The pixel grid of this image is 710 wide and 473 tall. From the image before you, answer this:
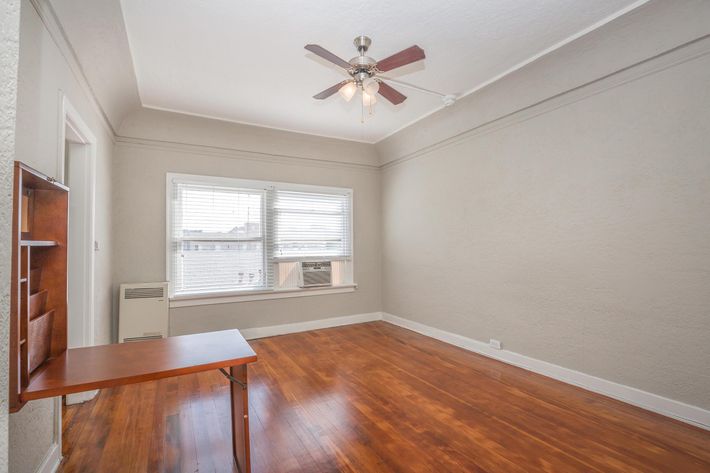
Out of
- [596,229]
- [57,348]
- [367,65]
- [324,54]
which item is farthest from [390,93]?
[57,348]

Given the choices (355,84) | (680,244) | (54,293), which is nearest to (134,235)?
(54,293)

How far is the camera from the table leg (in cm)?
172

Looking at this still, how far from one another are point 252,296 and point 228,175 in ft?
5.40

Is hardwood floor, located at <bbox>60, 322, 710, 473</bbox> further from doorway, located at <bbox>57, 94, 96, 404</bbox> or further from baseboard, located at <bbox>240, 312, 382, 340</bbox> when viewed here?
baseboard, located at <bbox>240, 312, 382, 340</bbox>

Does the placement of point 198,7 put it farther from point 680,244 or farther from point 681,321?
point 681,321

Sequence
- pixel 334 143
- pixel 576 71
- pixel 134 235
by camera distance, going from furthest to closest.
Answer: pixel 334 143, pixel 134 235, pixel 576 71

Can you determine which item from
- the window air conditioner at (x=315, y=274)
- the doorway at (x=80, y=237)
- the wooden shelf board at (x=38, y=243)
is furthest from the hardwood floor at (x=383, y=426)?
the window air conditioner at (x=315, y=274)

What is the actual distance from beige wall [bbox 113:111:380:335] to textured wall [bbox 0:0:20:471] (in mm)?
3314

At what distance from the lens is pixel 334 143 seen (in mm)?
5098

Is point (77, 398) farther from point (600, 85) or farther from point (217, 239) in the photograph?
point (600, 85)

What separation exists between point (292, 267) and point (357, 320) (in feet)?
4.41

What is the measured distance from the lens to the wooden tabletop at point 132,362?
4.57 feet

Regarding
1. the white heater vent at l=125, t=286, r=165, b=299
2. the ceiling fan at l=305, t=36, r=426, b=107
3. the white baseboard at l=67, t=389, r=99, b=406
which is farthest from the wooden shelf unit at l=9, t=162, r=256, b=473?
the white heater vent at l=125, t=286, r=165, b=299

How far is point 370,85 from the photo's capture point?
2.47 metres
